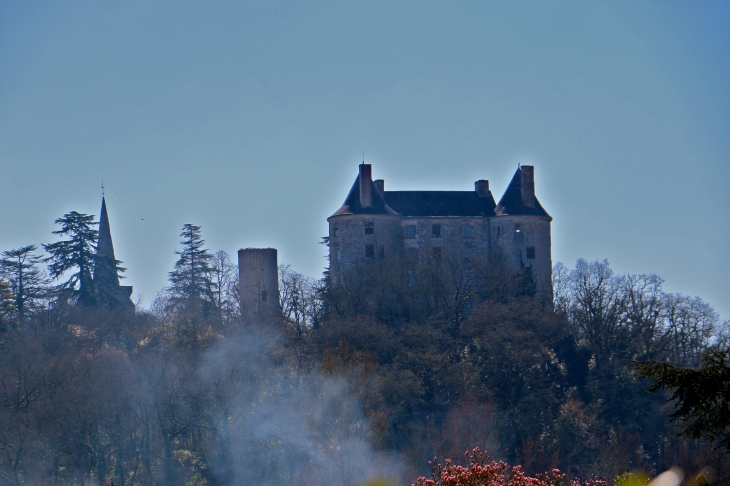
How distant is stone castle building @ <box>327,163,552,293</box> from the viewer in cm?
5541

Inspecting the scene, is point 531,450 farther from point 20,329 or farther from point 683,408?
point 683,408

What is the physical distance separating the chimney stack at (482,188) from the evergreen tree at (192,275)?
19741 millimetres

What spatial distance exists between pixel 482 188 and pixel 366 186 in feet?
24.7

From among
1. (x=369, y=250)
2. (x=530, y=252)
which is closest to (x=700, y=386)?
(x=369, y=250)

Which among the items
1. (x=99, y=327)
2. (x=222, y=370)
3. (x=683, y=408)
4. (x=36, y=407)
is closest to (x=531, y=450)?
(x=222, y=370)

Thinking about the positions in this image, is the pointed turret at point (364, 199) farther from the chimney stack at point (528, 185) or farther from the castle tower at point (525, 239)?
the chimney stack at point (528, 185)

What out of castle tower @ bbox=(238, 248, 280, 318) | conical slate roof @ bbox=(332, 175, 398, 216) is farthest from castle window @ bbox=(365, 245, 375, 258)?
castle tower @ bbox=(238, 248, 280, 318)

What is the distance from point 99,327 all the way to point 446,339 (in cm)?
Answer: 1912

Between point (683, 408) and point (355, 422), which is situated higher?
point (683, 408)

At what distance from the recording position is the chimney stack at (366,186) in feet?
185

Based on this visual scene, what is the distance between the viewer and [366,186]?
5675 centimetres

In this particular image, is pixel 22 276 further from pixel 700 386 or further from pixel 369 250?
pixel 700 386

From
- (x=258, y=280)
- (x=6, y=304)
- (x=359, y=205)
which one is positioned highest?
(x=359, y=205)

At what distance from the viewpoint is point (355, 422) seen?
40.7 m
